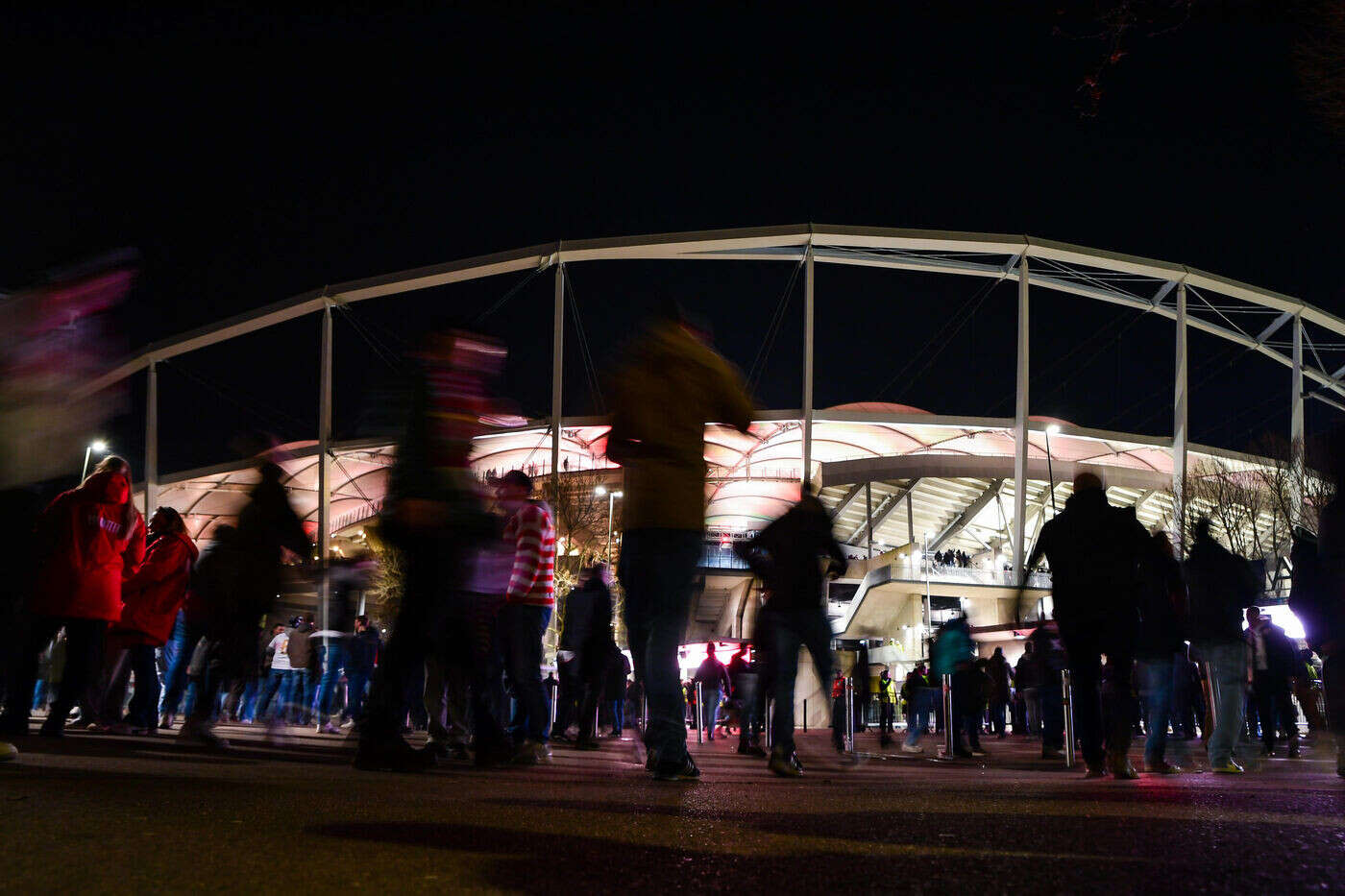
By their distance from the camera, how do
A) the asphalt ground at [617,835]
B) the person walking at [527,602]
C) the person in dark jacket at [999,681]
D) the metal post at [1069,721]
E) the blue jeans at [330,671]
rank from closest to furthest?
the asphalt ground at [617,835]
the person walking at [527,602]
the metal post at [1069,721]
the blue jeans at [330,671]
the person in dark jacket at [999,681]

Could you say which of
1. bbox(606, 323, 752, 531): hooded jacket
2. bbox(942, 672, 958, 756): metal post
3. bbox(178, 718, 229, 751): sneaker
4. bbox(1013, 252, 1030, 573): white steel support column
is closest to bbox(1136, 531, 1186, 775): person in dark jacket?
bbox(942, 672, 958, 756): metal post

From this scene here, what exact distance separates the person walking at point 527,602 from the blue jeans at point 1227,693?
14.9 feet

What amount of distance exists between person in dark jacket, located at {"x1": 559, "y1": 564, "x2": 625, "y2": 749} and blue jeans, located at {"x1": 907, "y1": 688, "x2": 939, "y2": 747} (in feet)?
14.5

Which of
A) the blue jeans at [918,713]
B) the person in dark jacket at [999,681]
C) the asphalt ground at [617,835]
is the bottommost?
the person in dark jacket at [999,681]

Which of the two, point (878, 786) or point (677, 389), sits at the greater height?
point (677, 389)

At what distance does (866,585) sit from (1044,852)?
42.1 m

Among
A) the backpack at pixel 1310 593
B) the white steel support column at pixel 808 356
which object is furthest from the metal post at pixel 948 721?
the white steel support column at pixel 808 356

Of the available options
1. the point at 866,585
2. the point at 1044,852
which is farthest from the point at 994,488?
the point at 1044,852

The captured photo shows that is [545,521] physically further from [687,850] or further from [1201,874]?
[1201,874]

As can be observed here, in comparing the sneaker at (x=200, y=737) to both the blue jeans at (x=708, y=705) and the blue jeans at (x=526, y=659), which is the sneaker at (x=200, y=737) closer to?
the blue jeans at (x=526, y=659)

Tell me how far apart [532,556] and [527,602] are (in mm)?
295

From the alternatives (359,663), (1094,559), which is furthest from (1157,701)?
(359,663)

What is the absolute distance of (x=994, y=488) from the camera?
47375 millimetres

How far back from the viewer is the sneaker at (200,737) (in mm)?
6691
